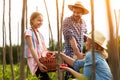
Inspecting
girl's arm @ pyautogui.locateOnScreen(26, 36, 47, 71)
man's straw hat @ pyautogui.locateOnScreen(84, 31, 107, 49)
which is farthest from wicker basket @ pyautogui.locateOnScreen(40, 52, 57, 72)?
man's straw hat @ pyautogui.locateOnScreen(84, 31, 107, 49)

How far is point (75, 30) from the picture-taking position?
→ 488cm

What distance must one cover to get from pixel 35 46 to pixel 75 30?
0.51 metres

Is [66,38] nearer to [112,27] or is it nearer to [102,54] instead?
[102,54]

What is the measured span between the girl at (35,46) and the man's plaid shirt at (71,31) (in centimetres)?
29

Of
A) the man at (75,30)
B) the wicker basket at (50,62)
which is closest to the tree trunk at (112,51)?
the wicker basket at (50,62)

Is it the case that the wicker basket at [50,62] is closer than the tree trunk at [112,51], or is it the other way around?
the tree trunk at [112,51]

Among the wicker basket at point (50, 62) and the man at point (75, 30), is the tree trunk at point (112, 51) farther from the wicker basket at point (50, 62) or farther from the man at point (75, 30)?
the man at point (75, 30)

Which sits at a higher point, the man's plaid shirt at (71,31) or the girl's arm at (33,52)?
the man's plaid shirt at (71,31)

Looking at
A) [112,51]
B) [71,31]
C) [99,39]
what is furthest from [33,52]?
[112,51]

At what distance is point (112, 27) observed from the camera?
1.62 metres

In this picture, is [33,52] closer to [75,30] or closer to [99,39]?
[75,30]

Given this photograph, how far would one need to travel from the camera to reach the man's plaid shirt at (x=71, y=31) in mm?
4816

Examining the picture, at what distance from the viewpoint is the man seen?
4.81m

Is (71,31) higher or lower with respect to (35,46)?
higher
